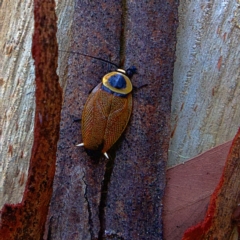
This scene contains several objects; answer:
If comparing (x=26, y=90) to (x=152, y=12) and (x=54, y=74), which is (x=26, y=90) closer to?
(x=54, y=74)

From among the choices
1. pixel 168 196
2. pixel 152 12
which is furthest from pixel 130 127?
pixel 152 12

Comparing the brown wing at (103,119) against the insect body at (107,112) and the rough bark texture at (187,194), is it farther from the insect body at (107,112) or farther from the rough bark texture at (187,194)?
the rough bark texture at (187,194)

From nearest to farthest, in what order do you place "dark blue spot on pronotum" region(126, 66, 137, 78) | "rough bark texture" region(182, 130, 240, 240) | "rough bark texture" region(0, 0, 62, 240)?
"rough bark texture" region(0, 0, 62, 240) < "rough bark texture" region(182, 130, 240, 240) < "dark blue spot on pronotum" region(126, 66, 137, 78)

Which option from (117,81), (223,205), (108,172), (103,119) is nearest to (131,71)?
(117,81)

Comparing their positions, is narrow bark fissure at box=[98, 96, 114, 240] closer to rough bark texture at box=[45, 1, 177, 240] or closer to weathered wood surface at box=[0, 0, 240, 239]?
rough bark texture at box=[45, 1, 177, 240]

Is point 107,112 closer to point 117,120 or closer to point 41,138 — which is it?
point 117,120

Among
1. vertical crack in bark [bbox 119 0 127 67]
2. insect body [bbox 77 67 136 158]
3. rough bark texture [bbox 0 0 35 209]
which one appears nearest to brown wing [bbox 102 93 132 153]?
insect body [bbox 77 67 136 158]
